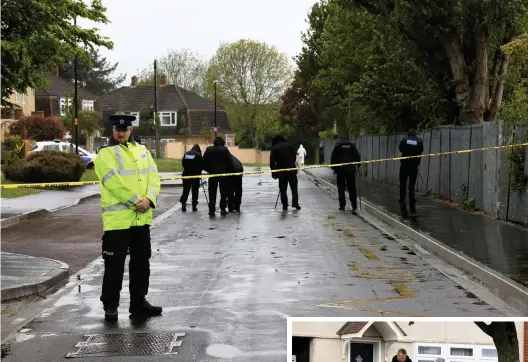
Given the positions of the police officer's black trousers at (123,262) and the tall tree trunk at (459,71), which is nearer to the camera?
the police officer's black trousers at (123,262)

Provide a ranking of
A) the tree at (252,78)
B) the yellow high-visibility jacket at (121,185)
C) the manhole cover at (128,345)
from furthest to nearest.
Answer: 1. the tree at (252,78)
2. the yellow high-visibility jacket at (121,185)
3. the manhole cover at (128,345)

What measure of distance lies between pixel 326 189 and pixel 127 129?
25182mm

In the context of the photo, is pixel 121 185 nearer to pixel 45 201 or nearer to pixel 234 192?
pixel 234 192

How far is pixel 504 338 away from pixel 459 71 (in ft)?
79.0

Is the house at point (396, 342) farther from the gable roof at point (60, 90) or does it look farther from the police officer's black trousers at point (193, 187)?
the gable roof at point (60, 90)

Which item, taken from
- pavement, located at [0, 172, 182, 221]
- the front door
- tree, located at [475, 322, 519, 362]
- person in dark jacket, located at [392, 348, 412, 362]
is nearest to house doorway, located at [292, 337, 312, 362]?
the front door

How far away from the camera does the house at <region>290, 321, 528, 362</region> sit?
4.29 m

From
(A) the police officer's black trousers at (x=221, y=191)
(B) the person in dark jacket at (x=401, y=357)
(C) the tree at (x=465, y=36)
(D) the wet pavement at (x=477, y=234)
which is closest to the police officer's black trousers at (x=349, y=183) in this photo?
(D) the wet pavement at (x=477, y=234)

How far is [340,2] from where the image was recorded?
29984 millimetres

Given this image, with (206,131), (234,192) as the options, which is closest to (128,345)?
(234,192)

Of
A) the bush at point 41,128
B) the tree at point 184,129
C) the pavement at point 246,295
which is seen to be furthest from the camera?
the tree at point 184,129

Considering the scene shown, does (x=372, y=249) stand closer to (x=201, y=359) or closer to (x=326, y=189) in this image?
(x=201, y=359)

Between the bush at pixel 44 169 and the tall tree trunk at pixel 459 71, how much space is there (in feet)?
49.4

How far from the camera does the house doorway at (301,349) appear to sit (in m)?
4.62
